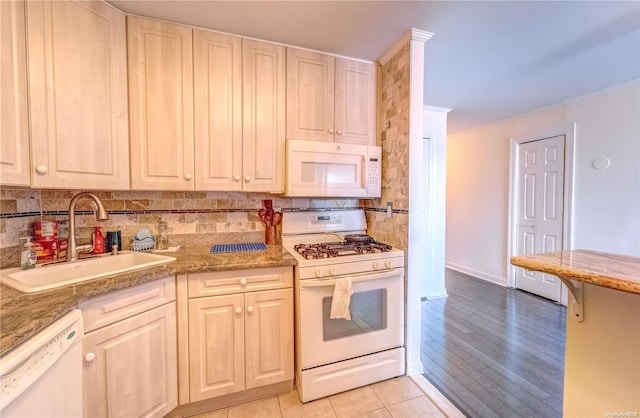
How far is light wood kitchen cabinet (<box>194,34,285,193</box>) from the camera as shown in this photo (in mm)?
1730

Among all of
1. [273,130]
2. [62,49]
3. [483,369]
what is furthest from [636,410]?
[62,49]

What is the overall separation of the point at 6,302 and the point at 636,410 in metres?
2.36

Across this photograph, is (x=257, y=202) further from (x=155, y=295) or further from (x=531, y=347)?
(x=531, y=347)

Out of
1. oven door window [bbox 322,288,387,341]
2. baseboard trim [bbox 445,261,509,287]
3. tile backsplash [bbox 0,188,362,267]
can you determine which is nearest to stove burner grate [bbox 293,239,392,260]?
oven door window [bbox 322,288,387,341]

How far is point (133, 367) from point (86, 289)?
1.59 feet

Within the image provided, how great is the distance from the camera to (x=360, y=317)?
1.74m

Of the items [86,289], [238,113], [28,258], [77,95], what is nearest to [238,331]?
[86,289]

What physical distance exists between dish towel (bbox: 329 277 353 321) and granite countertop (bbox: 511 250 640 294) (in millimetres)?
882

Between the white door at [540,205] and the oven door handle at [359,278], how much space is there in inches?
105

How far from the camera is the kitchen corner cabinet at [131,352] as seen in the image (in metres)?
1.15

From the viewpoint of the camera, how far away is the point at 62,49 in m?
1.33

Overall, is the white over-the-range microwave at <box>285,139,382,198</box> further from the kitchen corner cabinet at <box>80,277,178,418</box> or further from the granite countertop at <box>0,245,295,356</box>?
the kitchen corner cabinet at <box>80,277,178,418</box>

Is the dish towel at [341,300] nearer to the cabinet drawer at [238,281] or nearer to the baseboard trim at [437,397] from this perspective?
the cabinet drawer at [238,281]

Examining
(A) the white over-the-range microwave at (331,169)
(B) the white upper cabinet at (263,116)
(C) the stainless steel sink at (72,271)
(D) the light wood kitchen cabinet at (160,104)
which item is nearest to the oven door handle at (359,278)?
(A) the white over-the-range microwave at (331,169)
